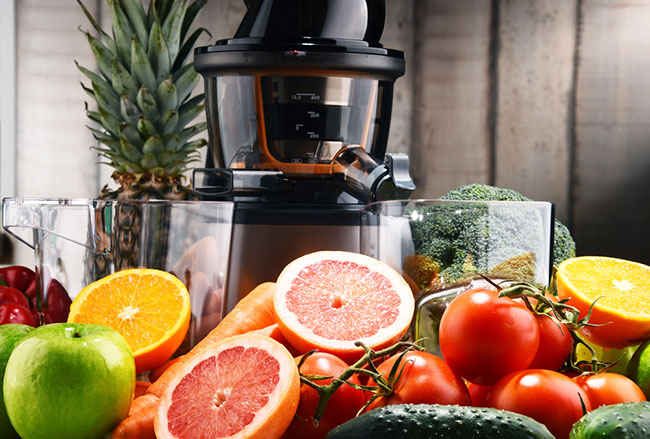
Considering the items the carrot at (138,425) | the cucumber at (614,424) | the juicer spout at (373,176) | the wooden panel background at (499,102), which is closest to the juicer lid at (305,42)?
the juicer spout at (373,176)

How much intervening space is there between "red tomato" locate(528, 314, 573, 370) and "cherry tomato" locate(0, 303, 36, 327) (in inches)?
31.3

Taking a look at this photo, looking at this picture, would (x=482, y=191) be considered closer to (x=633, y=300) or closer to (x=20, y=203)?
(x=633, y=300)

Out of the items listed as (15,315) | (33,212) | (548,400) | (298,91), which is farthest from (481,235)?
(15,315)

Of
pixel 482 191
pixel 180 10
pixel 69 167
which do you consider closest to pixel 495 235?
pixel 482 191

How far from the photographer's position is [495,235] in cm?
84

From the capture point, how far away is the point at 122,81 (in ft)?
5.26

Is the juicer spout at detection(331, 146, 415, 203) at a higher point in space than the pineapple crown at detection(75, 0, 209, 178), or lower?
lower

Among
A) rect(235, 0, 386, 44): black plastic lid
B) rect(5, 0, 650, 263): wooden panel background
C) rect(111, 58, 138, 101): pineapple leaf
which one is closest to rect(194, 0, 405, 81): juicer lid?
rect(235, 0, 386, 44): black plastic lid

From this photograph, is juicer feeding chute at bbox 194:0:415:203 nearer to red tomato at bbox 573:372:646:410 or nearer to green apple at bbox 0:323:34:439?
green apple at bbox 0:323:34:439

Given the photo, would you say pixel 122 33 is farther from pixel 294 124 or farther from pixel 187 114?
pixel 294 124

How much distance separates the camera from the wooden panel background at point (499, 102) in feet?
7.92

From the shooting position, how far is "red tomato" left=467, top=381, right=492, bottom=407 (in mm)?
700

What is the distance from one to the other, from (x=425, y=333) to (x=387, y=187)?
0.83ft

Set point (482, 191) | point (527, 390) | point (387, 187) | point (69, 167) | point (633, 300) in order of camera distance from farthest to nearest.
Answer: point (69, 167) < point (482, 191) < point (387, 187) < point (633, 300) < point (527, 390)
